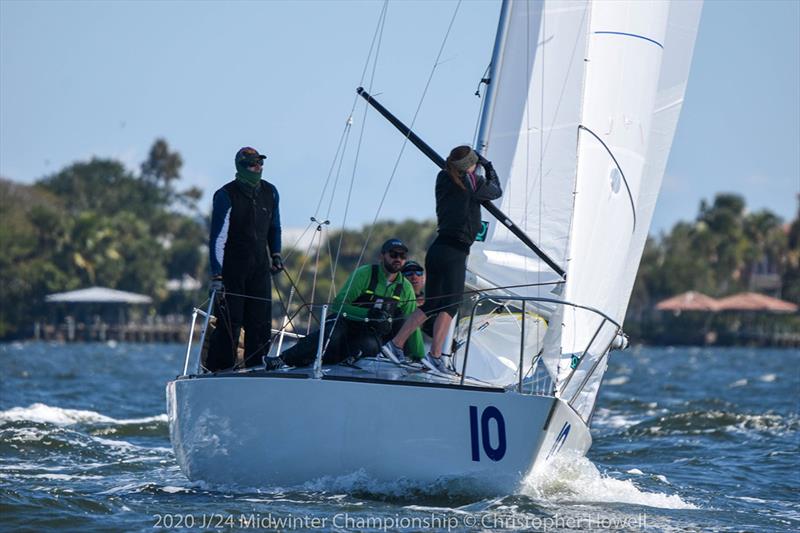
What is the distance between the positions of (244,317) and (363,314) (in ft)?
3.28

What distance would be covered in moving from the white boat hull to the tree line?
56.8 metres

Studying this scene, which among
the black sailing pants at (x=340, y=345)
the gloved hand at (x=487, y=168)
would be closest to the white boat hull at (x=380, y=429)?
the black sailing pants at (x=340, y=345)

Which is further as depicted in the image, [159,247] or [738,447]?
[159,247]

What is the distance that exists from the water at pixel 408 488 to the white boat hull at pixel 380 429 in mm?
137

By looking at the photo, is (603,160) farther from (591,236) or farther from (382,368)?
(382,368)

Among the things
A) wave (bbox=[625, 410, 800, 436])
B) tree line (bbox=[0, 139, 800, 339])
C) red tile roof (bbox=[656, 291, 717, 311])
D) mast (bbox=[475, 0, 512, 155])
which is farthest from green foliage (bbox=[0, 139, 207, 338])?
mast (bbox=[475, 0, 512, 155])

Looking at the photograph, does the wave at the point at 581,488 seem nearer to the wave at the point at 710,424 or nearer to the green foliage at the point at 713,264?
the wave at the point at 710,424

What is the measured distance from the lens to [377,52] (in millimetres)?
10656

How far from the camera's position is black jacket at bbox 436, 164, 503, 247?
9.12 metres

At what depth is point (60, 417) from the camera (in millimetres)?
16000

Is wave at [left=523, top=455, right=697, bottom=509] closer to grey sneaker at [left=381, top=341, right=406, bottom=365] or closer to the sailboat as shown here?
the sailboat

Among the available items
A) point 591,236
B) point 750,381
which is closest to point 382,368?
point 591,236

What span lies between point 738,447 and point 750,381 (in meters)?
16.3

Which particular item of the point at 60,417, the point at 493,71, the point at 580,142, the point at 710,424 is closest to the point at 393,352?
the point at 580,142
